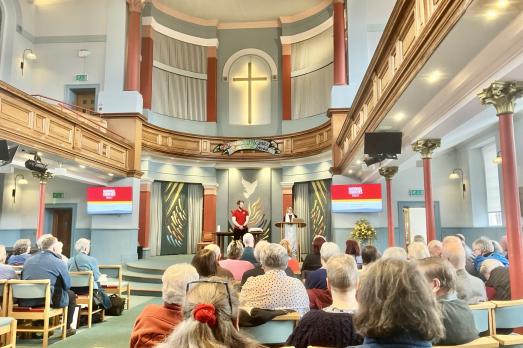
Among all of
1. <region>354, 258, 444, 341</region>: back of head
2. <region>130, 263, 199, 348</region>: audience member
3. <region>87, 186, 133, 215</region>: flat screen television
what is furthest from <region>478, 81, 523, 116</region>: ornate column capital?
<region>87, 186, 133, 215</region>: flat screen television

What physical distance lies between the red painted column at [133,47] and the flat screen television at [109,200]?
2.76 m

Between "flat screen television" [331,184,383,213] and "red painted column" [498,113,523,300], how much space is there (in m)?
4.93

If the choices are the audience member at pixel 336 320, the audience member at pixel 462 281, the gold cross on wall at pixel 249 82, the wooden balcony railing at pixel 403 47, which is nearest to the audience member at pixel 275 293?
the audience member at pixel 336 320

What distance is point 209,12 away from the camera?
13469 millimetres

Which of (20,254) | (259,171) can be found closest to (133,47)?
(259,171)

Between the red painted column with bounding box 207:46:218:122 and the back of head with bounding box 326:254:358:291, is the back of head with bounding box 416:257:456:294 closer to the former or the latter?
the back of head with bounding box 326:254:358:291

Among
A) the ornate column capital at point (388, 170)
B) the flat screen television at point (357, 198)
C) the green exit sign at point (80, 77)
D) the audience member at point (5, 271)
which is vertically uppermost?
the green exit sign at point (80, 77)

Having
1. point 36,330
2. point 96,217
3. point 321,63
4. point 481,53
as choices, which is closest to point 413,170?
point 321,63

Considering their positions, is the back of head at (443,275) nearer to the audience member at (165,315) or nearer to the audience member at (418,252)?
the audience member at (165,315)

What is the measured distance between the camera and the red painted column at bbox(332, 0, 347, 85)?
10.6 metres

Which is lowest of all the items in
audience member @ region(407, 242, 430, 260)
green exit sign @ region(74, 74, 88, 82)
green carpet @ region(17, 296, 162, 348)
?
green carpet @ region(17, 296, 162, 348)

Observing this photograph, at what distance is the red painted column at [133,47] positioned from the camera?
1090 cm

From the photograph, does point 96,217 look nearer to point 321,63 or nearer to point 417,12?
point 321,63

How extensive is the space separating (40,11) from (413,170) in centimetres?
1106
